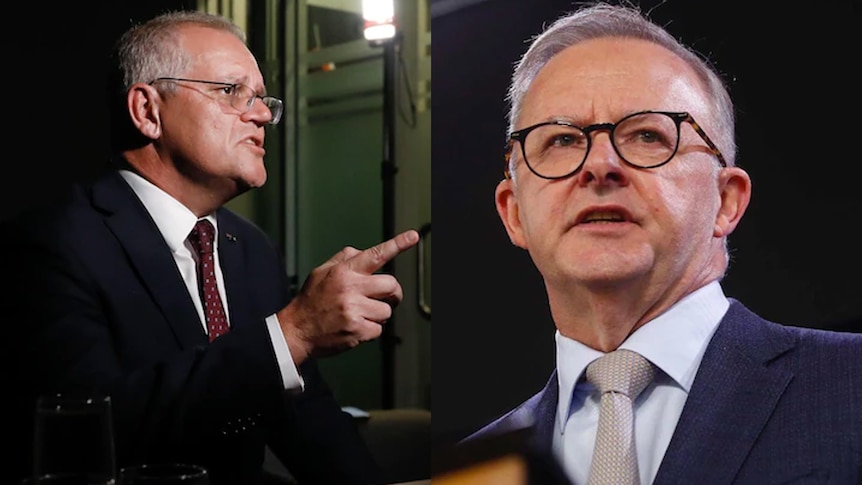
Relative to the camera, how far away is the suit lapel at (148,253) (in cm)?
208

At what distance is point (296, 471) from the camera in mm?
2307

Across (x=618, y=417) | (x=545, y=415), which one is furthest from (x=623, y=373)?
(x=545, y=415)

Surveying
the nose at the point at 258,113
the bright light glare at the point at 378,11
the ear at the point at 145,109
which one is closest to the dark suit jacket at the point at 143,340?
the ear at the point at 145,109

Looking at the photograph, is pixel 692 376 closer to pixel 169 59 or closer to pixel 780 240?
pixel 780 240

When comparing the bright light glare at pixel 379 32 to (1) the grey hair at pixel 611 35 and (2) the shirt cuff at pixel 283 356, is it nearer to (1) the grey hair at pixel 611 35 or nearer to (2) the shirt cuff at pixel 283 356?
(1) the grey hair at pixel 611 35

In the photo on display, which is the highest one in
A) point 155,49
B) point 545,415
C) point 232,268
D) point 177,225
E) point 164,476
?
point 155,49

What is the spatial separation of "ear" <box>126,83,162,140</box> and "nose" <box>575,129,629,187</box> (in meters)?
0.88

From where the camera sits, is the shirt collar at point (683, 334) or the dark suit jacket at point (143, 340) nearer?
the dark suit jacket at point (143, 340)

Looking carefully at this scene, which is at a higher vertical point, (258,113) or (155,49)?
(155,49)

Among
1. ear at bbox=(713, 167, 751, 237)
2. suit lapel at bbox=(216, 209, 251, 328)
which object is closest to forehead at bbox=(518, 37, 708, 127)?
ear at bbox=(713, 167, 751, 237)

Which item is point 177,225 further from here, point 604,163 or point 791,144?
point 791,144

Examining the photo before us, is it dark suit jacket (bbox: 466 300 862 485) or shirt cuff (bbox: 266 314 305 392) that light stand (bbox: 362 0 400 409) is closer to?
shirt cuff (bbox: 266 314 305 392)

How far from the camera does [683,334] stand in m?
2.15

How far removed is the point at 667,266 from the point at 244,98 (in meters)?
0.96
